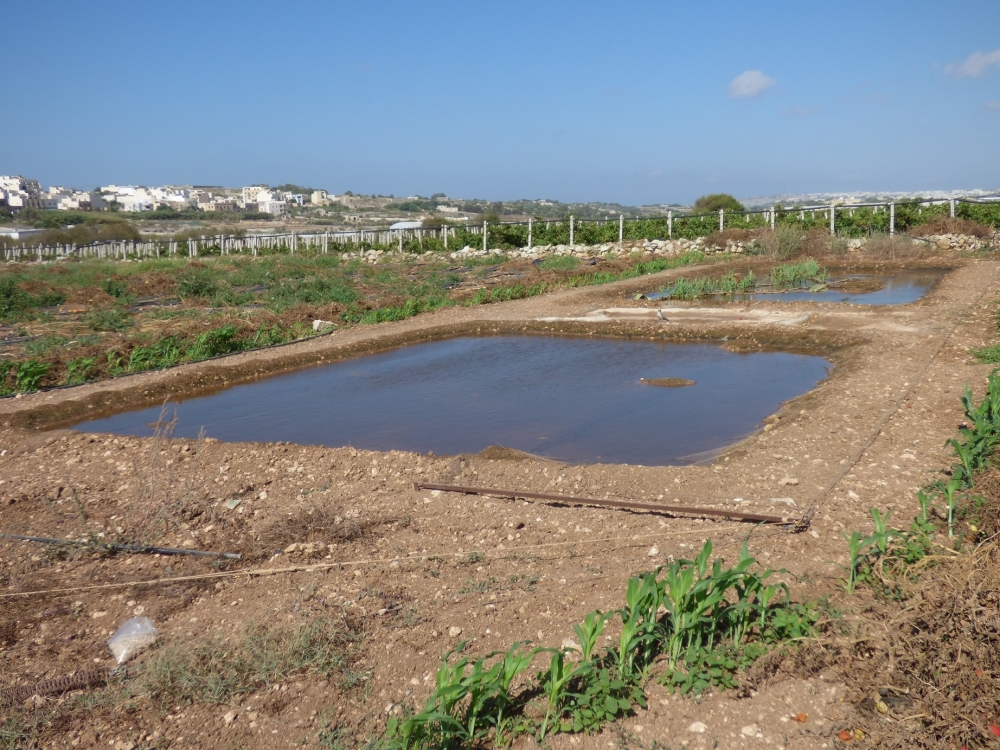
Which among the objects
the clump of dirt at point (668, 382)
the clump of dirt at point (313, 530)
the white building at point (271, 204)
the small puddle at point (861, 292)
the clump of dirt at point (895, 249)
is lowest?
the clump of dirt at point (313, 530)

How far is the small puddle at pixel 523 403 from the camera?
297 inches

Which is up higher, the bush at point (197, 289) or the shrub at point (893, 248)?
the shrub at point (893, 248)

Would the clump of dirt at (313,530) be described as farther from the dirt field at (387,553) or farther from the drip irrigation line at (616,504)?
the drip irrigation line at (616,504)

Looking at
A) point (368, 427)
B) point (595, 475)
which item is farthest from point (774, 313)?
point (595, 475)

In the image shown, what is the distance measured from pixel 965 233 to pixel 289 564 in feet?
79.9

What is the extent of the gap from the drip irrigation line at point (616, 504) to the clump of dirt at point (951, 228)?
2266cm

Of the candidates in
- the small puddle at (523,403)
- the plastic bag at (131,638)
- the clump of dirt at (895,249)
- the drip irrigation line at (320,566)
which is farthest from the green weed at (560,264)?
the plastic bag at (131,638)

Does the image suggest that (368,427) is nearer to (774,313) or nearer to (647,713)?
(647,713)

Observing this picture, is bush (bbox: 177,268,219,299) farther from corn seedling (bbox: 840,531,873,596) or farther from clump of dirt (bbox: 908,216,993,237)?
clump of dirt (bbox: 908,216,993,237)

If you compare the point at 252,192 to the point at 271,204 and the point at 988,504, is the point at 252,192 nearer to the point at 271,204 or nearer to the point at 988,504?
the point at 271,204

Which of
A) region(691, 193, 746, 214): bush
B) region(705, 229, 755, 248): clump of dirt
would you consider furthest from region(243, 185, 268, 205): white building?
region(705, 229, 755, 248): clump of dirt

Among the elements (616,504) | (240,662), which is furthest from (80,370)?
(240,662)

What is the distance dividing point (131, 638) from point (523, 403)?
5.46 m

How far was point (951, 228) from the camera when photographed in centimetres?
2402
